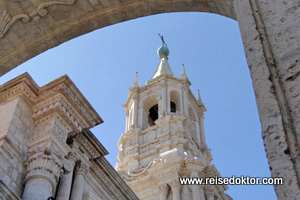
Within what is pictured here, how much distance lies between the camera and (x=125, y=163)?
88.2ft

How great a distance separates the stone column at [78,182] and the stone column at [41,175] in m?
1.42

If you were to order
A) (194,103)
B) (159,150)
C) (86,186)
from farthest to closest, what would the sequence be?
(194,103) < (159,150) < (86,186)

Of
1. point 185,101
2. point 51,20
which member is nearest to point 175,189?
point 185,101

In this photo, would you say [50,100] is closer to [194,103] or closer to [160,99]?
[160,99]

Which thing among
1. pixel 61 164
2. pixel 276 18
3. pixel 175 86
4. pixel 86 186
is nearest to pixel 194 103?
pixel 175 86

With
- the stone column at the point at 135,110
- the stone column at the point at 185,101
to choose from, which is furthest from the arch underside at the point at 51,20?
the stone column at the point at 185,101

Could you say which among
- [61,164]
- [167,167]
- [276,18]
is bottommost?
[276,18]

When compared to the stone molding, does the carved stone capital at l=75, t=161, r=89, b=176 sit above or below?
above

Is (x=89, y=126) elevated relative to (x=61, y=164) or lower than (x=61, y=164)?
elevated

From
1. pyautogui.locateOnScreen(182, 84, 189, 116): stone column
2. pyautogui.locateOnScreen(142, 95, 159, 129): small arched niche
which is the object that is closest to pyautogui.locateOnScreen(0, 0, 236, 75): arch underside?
pyautogui.locateOnScreen(142, 95, 159, 129): small arched niche

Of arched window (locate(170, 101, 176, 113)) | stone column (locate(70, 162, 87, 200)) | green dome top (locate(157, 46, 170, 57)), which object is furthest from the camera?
green dome top (locate(157, 46, 170, 57))

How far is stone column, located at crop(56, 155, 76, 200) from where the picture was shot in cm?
867

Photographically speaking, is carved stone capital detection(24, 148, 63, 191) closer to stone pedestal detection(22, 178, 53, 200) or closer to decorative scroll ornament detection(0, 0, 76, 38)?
stone pedestal detection(22, 178, 53, 200)

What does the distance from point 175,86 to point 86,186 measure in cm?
2134
